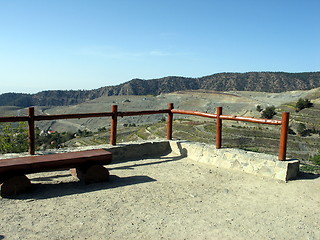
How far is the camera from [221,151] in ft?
21.0

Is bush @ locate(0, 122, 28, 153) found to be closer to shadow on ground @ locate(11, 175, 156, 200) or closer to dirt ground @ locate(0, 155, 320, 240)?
dirt ground @ locate(0, 155, 320, 240)

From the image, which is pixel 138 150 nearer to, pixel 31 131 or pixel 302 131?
pixel 31 131

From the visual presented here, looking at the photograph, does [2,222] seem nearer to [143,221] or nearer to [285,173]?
[143,221]

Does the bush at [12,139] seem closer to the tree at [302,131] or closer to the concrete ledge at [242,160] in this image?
the concrete ledge at [242,160]

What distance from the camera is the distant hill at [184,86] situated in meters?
94.4

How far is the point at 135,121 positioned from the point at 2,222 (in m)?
43.1

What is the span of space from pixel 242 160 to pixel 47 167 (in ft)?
11.5

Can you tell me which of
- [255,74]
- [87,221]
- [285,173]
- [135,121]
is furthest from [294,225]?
[255,74]

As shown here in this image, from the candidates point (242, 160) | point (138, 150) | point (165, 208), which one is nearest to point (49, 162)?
point (165, 208)

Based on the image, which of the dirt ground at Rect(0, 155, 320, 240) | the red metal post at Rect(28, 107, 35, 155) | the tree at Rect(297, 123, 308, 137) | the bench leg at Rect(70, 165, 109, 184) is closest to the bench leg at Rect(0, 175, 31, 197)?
the dirt ground at Rect(0, 155, 320, 240)

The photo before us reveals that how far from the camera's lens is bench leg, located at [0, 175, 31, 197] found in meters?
4.27

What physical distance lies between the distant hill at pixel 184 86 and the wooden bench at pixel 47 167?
293 ft

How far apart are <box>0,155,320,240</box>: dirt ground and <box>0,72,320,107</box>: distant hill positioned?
290ft

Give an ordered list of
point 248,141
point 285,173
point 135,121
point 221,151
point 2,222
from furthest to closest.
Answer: point 135,121 < point 248,141 < point 221,151 < point 285,173 < point 2,222
